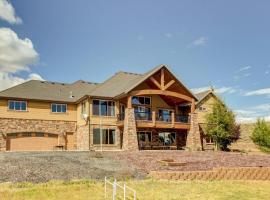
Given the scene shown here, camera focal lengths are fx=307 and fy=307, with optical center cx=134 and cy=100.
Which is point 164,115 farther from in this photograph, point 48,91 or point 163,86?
point 48,91

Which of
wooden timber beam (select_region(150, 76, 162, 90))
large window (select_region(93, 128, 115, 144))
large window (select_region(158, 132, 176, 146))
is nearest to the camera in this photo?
large window (select_region(93, 128, 115, 144))

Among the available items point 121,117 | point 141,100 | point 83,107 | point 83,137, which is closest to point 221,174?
point 121,117

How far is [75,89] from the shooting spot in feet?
125

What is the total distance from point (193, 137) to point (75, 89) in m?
15.5

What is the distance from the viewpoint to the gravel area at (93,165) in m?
17.6

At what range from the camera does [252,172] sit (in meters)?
20.7

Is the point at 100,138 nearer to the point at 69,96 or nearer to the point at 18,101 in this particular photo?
the point at 69,96

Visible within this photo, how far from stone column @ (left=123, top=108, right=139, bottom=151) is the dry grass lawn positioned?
488 inches

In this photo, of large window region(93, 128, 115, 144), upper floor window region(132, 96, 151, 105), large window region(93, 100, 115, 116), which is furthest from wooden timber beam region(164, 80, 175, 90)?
large window region(93, 128, 115, 144)

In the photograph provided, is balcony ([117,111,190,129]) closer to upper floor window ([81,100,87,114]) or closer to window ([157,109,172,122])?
window ([157,109,172,122])

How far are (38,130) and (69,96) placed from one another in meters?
5.44

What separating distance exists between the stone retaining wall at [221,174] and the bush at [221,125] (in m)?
13.9

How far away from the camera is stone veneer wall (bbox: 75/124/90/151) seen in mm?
31509

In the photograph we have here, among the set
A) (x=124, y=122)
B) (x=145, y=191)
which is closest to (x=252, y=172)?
(x=145, y=191)
